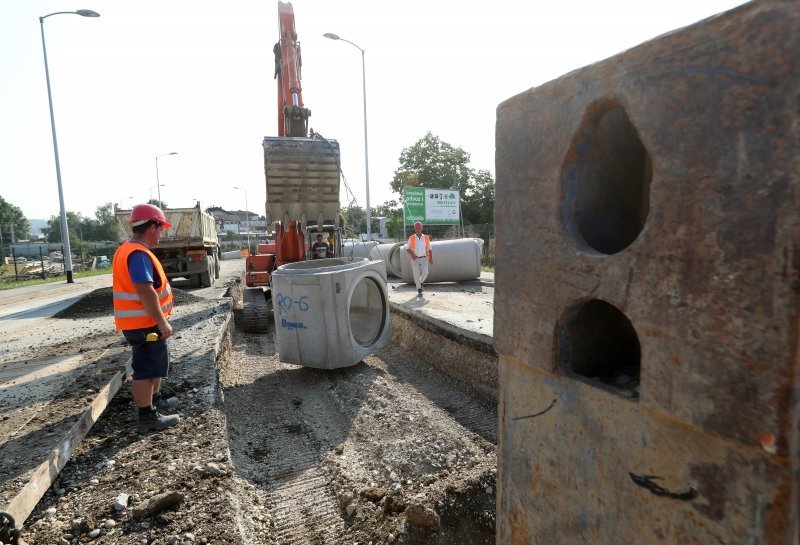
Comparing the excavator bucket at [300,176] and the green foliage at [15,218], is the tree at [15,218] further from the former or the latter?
the excavator bucket at [300,176]

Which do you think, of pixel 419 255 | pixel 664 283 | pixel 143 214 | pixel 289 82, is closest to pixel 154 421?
pixel 143 214

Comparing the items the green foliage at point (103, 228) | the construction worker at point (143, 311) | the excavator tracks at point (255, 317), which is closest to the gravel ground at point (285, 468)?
the construction worker at point (143, 311)

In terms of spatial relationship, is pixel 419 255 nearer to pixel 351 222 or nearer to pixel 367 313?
pixel 351 222

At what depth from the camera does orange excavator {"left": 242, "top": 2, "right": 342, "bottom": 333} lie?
24.7 feet

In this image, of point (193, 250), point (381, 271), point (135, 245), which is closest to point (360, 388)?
point (381, 271)

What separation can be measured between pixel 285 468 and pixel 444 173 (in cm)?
3969

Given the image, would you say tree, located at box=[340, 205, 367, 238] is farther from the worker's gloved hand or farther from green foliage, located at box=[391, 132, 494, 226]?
green foliage, located at box=[391, 132, 494, 226]

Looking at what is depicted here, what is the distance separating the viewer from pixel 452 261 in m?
12.8

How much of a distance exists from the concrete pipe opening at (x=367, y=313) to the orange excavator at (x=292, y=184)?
63.9 inches

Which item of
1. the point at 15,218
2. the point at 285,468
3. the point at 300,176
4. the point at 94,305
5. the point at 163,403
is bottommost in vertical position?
the point at 285,468

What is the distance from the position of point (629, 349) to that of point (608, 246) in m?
0.42

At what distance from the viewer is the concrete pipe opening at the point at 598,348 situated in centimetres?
145

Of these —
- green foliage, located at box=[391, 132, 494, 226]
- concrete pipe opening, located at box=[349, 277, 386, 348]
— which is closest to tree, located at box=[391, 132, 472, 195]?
green foliage, located at box=[391, 132, 494, 226]

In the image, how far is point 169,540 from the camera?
2.37 m
